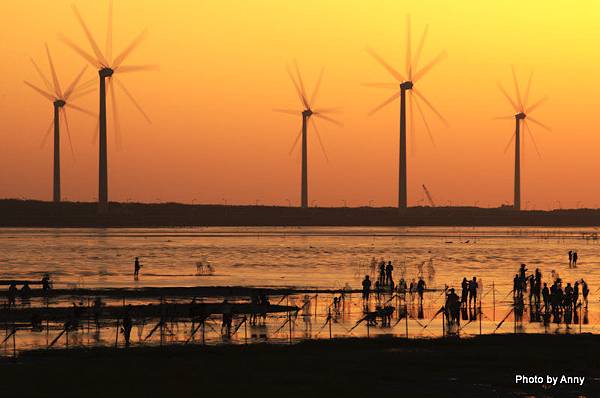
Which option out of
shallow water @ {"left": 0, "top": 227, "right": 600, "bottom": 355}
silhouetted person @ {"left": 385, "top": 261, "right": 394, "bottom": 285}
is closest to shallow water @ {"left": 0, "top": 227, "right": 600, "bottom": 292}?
shallow water @ {"left": 0, "top": 227, "right": 600, "bottom": 355}

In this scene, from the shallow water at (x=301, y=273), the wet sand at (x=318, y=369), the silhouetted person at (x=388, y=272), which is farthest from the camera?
the silhouetted person at (x=388, y=272)

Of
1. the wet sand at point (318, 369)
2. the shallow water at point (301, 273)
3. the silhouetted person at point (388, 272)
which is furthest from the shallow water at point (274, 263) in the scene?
the wet sand at point (318, 369)

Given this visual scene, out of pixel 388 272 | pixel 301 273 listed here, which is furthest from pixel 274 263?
pixel 388 272

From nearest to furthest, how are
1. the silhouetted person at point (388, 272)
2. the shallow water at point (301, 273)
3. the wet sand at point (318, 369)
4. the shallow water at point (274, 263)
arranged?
the wet sand at point (318, 369)
the shallow water at point (301, 273)
the silhouetted person at point (388, 272)
the shallow water at point (274, 263)

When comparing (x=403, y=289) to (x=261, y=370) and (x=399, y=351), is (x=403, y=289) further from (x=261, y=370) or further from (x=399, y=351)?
(x=261, y=370)

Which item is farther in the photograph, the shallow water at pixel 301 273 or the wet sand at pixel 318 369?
the shallow water at pixel 301 273

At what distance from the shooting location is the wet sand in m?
47.0

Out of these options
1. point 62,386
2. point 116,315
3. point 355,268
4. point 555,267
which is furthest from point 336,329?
point 555,267

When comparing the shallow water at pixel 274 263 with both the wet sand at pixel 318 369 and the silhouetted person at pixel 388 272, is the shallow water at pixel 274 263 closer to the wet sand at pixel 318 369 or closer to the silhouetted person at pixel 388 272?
the silhouetted person at pixel 388 272

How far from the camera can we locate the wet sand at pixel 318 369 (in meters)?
47.0

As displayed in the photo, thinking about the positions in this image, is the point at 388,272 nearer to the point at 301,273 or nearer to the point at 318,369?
the point at 301,273

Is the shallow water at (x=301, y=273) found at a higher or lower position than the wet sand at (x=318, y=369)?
higher

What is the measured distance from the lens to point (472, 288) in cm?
7700

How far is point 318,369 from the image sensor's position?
5188 cm
